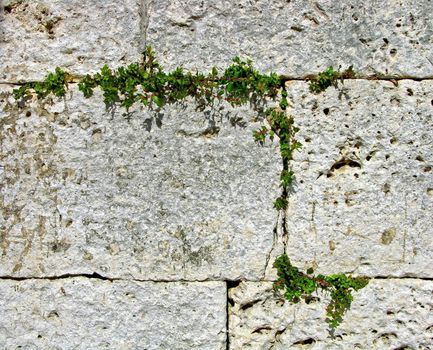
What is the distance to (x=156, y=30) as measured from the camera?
2268 millimetres

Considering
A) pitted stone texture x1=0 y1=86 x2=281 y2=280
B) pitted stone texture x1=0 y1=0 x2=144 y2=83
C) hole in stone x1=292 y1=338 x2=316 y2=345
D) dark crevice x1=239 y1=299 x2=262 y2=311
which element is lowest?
hole in stone x1=292 y1=338 x2=316 y2=345

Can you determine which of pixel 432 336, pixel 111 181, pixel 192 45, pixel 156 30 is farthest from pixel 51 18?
pixel 432 336

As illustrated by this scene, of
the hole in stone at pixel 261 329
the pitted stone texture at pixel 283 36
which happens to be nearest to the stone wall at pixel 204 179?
the pitted stone texture at pixel 283 36

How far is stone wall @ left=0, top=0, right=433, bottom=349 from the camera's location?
7.43 feet

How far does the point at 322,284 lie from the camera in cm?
229

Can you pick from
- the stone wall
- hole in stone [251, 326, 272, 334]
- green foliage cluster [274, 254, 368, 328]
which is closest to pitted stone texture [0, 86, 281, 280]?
the stone wall

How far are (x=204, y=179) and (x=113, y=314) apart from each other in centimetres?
79

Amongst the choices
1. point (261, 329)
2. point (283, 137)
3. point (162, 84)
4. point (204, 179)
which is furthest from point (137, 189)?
point (261, 329)

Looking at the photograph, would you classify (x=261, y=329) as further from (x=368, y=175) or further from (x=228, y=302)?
(x=368, y=175)

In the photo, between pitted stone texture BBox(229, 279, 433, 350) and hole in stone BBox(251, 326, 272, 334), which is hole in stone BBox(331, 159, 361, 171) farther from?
hole in stone BBox(251, 326, 272, 334)

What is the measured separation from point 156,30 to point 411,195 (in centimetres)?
146

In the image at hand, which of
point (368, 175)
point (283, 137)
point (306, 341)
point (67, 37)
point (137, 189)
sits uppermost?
point (67, 37)

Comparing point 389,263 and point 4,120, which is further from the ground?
point 4,120

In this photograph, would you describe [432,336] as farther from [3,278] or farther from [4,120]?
[4,120]
